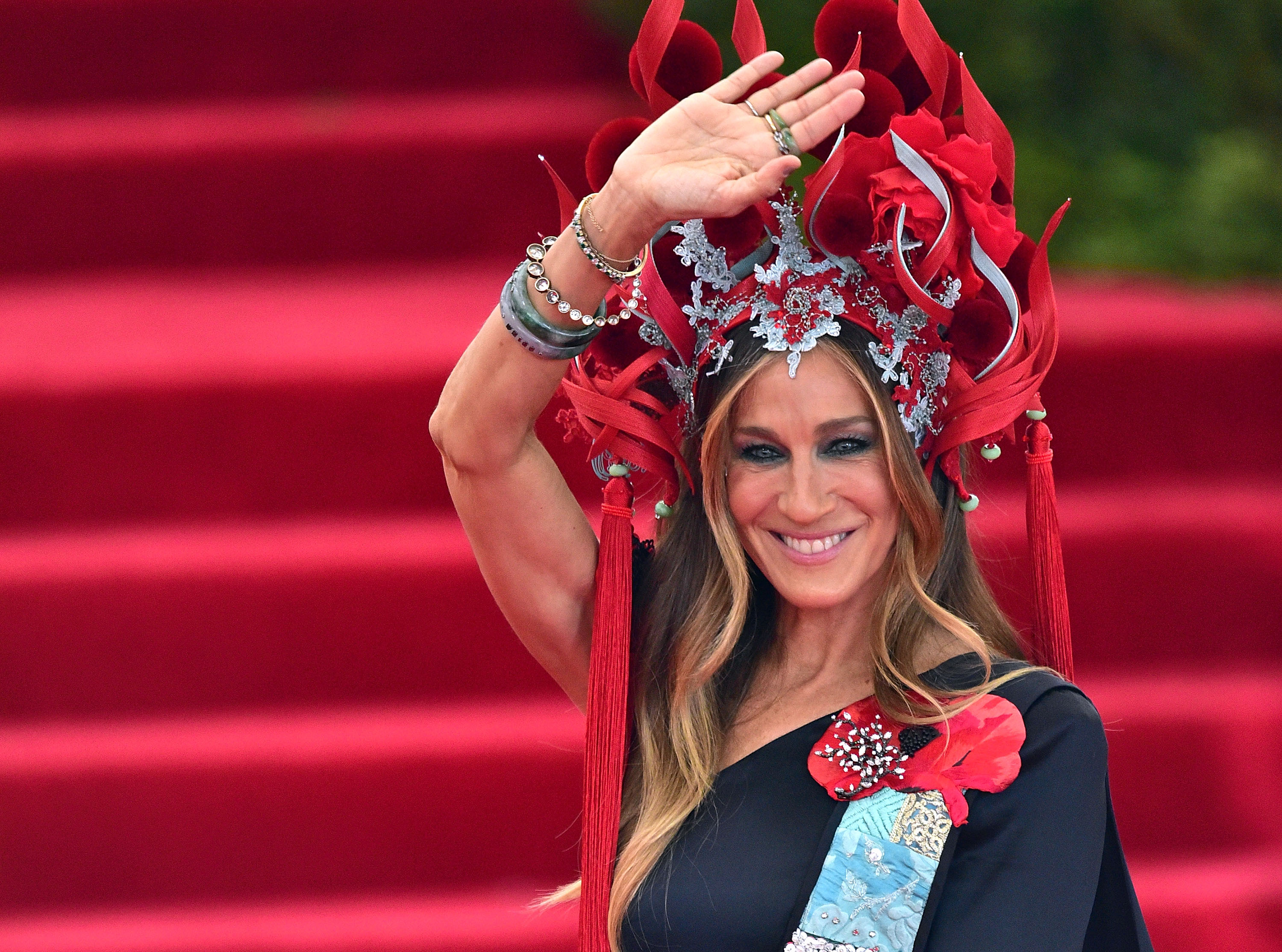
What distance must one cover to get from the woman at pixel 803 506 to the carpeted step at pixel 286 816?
47.6 inches

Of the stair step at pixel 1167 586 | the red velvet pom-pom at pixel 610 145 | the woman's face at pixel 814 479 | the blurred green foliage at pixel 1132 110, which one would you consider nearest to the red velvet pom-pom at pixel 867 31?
the red velvet pom-pom at pixel 610 145

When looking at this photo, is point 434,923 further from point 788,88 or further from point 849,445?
point 788,88

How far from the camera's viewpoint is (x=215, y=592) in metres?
3.08

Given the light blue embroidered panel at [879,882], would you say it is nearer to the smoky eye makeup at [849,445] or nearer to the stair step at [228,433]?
the smoky eye makeup at [849,445]

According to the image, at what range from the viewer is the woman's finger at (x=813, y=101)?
1.47 metres

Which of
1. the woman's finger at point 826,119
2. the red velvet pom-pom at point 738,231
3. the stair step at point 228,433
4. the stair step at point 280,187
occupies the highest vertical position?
the stair step at point 280,187

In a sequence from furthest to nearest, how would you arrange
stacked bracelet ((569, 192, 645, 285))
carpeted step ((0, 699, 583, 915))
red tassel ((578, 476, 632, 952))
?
1. carpeted step ((0, 699, 583, 915))
2. red tassel ((578, 476, 632, 952))
3. stacked bracelet ((569, 192, 645, 285))

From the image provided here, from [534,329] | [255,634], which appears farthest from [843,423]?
[255,634]

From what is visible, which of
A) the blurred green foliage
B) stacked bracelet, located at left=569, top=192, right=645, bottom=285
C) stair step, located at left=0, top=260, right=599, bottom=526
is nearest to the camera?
stacked bracelet, located at left=569, top=192, right=645, bottom=285

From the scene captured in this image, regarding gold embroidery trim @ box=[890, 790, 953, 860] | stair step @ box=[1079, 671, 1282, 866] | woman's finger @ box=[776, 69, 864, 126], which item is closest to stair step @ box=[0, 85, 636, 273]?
stair step @ box=[1079, 671, 1282, 866]

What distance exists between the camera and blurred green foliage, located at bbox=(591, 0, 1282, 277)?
3.85m

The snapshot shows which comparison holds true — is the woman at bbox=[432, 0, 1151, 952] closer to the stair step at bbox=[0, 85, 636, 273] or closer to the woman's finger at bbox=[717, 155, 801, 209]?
the woman's finger at bbox=[717, 155, 801, 209]

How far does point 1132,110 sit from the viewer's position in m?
4.23

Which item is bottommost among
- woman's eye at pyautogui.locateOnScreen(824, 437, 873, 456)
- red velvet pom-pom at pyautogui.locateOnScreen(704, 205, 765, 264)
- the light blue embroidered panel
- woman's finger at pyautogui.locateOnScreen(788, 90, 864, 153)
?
the light blue embroidered panel
